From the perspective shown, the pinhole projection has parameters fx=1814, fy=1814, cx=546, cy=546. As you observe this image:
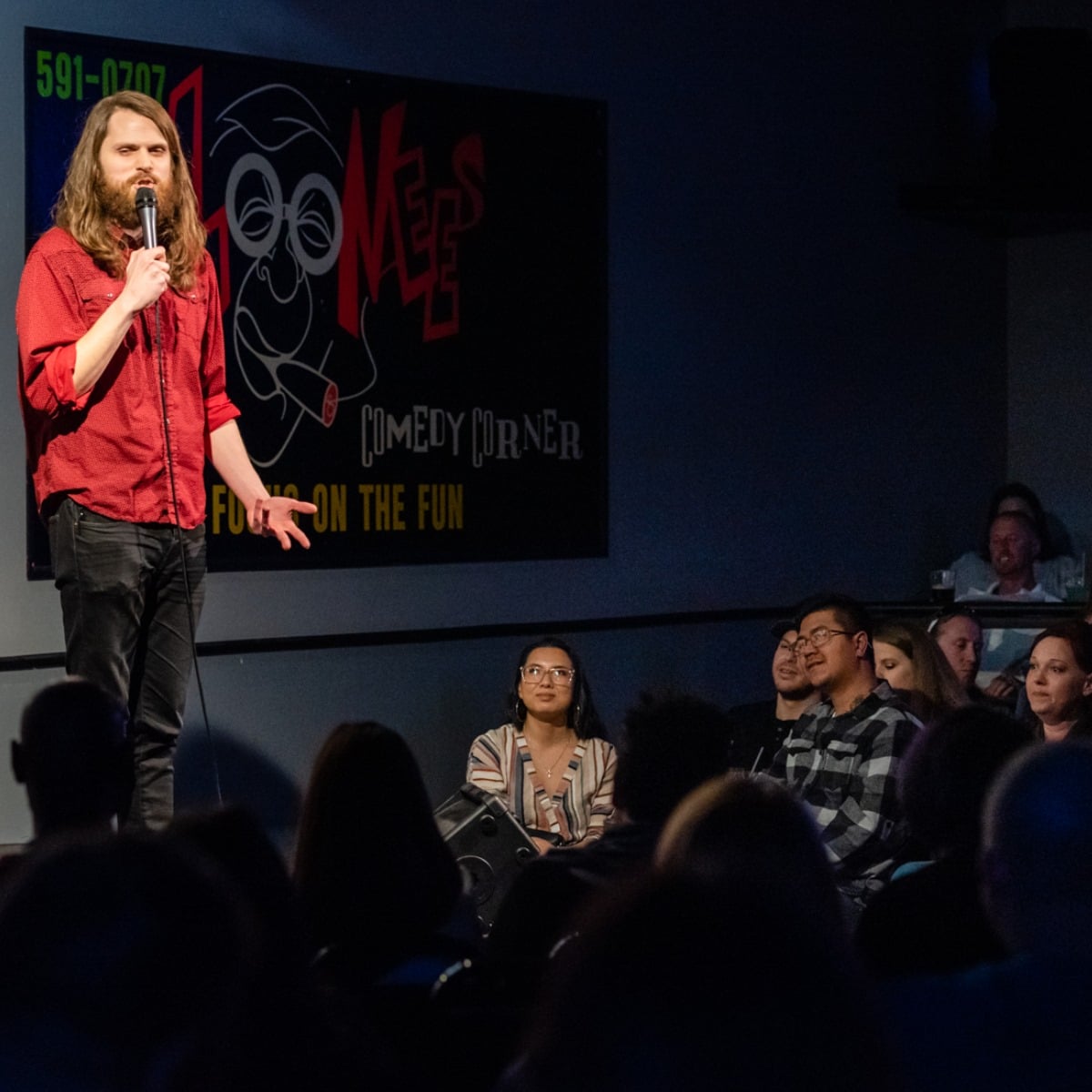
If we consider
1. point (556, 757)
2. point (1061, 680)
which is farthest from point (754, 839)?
point (556, 757)

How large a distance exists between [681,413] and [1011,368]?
1.81 m

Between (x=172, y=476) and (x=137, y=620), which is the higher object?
(x=172, y=476)

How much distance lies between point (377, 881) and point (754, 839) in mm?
399

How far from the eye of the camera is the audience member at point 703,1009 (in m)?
0.92

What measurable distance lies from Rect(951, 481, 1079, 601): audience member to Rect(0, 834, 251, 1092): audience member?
553 centimetres

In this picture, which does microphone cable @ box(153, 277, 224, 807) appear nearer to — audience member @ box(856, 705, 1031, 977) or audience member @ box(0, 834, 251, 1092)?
audience member @ box(856, 705, 1031, 977)

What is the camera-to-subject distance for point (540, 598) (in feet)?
18.1

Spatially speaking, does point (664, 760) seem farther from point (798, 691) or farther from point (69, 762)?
point (798, 691)

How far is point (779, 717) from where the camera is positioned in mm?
5043

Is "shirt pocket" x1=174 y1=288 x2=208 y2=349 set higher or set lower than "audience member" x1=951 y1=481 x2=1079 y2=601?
higher

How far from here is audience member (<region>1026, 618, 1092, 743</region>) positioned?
3.89m

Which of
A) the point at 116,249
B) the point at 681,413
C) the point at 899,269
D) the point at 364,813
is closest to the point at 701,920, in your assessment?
the point at 364,813

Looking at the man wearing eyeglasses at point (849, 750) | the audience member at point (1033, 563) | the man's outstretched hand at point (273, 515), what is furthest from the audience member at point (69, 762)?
the audience member at point (1033, 563)

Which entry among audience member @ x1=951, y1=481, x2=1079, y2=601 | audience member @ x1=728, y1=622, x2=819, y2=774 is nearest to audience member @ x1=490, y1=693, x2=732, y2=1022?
audience member @ x1=728, y1=622, x2=819, y2=774
